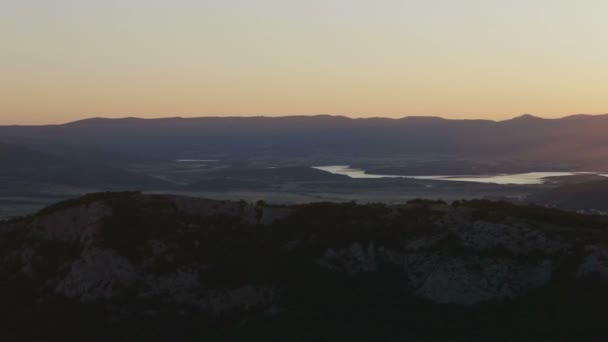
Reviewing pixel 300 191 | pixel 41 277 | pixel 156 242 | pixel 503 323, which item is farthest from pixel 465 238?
pixel 300 191

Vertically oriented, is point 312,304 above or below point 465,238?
below

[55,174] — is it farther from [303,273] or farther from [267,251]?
[303,273]

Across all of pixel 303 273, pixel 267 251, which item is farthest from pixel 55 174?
pixel 303 273

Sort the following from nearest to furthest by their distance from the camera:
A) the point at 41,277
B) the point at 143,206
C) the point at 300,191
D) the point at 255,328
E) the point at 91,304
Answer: the point at 255,328 → the point at 91,304 → the point at 41,277 → the point at 143,206 → the point at 300,191

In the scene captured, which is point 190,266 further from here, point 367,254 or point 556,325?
point 556,325

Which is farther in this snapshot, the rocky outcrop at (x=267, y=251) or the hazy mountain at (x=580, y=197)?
the hazy mountain at (x=580, y=197)

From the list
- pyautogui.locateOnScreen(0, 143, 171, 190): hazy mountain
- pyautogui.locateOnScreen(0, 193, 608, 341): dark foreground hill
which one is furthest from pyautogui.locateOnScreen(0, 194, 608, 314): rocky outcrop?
pyautogui.locateOnScreen(0, 143, 171, 190): hazy mountain

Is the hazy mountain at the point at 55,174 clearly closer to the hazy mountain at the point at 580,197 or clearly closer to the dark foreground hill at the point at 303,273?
the hazy mountain at the point at 580,197

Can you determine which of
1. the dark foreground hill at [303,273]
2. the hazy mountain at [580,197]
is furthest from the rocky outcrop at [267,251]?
the hazy mountain at [580,197]
